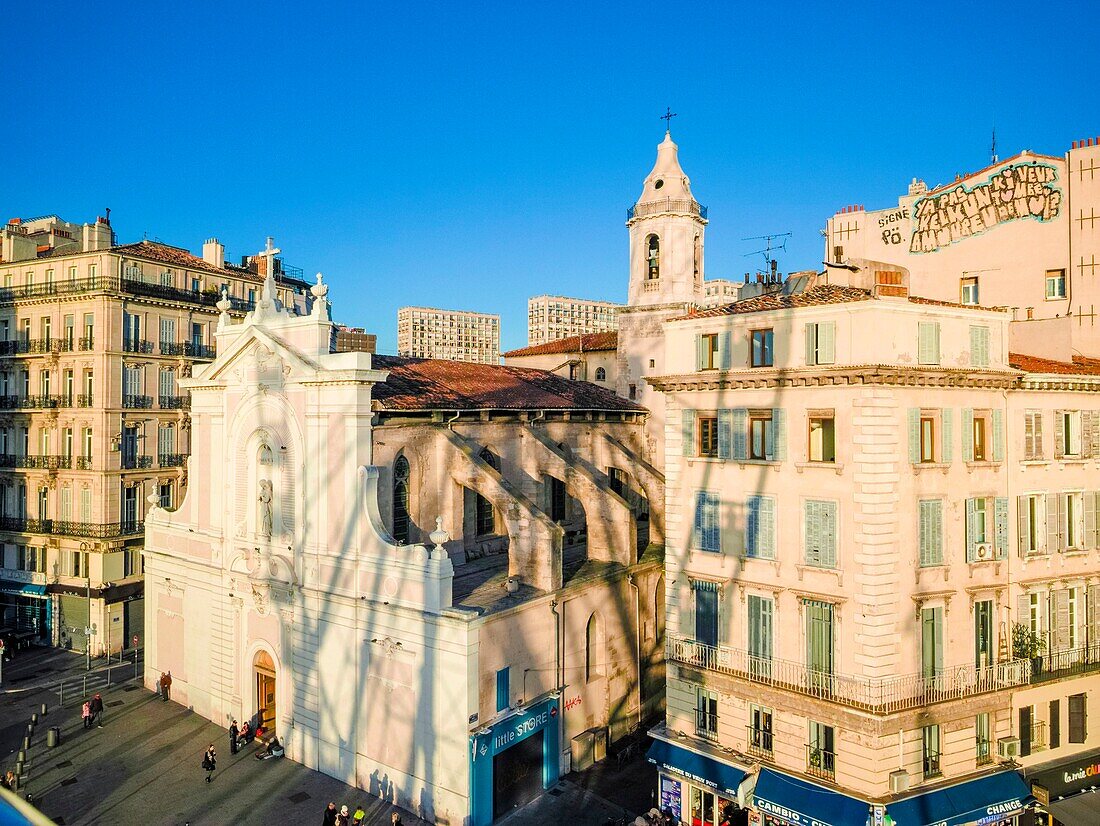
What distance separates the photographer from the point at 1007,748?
20422 millimetres

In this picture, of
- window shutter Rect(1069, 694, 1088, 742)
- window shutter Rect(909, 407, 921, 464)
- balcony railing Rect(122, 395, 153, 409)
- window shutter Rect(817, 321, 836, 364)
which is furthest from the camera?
balcony railing Rect(122, 395, 153, 409)

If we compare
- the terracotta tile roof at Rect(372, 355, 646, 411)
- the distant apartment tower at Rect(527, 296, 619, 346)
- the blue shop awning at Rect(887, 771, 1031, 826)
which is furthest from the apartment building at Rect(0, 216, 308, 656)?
the distant apartment tower at Rect(527, 296, 619, 346)

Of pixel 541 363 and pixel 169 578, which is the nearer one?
pixel 169 578

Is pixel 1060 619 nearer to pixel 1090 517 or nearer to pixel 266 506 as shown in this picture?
pixel 1090 517

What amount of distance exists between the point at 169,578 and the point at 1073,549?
32.7 metres

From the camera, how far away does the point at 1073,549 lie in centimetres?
2200

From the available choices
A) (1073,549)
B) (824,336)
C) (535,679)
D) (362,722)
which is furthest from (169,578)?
(1073,549)

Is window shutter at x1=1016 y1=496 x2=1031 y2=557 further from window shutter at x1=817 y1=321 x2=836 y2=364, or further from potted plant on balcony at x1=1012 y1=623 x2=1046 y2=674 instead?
window shutter at x1=817 y1=321 x2=836 y2=364

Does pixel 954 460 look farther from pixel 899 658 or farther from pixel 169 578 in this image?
pixel 169 578

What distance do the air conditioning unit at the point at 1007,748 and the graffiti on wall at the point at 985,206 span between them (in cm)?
1689

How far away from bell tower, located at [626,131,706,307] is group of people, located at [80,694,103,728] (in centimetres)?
2878

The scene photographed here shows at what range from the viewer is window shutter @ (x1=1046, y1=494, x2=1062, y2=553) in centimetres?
2156

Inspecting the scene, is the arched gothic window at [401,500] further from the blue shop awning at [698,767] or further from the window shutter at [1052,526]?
the window shutter at [1052,526]

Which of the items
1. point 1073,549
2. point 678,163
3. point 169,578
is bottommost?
point 169,578
